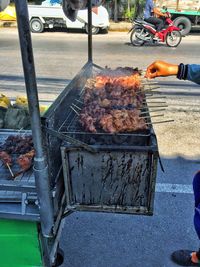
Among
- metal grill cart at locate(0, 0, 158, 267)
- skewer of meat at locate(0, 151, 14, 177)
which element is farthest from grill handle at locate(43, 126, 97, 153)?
skewer of meat at locate(0, 151, 14, 177)

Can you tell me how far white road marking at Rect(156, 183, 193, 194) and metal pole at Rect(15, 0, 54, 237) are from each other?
2219mm

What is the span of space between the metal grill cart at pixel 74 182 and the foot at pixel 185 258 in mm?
1015

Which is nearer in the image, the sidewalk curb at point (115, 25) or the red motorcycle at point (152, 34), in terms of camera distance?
the red motorcycle at point (152, 34)

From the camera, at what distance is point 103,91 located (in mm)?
3545

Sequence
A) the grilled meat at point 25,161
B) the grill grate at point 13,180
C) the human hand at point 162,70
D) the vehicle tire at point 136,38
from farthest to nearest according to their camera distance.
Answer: the vehicle tire at point 136,38 → the human hand at point 162,70 → the grilled meat at point 25,161 → the grill grate at point 13,180

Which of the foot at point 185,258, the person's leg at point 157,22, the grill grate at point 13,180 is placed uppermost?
the grill grate at point 13,180

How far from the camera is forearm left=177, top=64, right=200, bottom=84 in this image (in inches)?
107

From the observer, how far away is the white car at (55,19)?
1530 centimetres

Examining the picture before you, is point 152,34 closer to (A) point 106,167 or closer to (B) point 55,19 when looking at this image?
(B) point 55,19

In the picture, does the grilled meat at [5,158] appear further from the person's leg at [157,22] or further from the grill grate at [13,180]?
the person's leg at [157,22]

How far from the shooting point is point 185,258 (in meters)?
3.14

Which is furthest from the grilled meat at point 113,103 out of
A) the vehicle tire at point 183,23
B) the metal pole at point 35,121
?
the vehicle tire at point 183,23

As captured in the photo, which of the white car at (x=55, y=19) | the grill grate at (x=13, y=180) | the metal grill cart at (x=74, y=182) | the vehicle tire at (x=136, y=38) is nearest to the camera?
the metal grill cart at (x=74, y=182)

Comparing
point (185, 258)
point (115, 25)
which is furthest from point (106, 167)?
point (115, 25)
